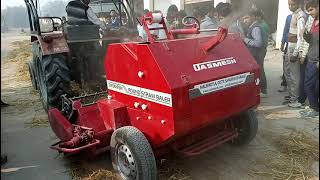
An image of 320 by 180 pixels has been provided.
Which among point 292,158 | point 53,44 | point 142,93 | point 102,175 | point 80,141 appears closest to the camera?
point 142,93

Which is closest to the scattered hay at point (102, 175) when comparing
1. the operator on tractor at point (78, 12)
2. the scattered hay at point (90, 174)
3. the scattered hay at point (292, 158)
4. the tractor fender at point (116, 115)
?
the scattered hay at point (90, 174)

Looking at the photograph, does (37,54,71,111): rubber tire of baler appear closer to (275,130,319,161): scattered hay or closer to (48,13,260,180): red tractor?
(48,13,260,180): red tractor

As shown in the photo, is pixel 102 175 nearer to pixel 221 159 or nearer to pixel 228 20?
pixel 221 159

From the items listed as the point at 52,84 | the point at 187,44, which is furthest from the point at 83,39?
the point at 187,44

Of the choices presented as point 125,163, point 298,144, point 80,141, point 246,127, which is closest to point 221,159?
point 246,127

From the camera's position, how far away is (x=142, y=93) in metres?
2.96

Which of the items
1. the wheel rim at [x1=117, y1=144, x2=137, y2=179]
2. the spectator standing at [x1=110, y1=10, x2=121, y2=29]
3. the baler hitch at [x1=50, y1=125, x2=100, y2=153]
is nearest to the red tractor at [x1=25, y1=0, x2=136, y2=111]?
the spectator standing at [x1=110, y1=10, x2=121, y2=29]

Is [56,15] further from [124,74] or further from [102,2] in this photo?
[124,74]

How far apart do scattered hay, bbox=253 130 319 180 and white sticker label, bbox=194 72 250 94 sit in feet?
2.86

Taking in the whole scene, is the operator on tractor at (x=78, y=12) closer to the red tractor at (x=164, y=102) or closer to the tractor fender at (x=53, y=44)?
the tractor fender at (x=53, y=44)

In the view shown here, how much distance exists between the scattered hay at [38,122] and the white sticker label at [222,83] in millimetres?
3123

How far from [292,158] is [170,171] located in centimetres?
132

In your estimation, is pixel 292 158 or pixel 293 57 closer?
pixel 292 158

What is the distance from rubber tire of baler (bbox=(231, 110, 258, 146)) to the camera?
3645 millimetres
